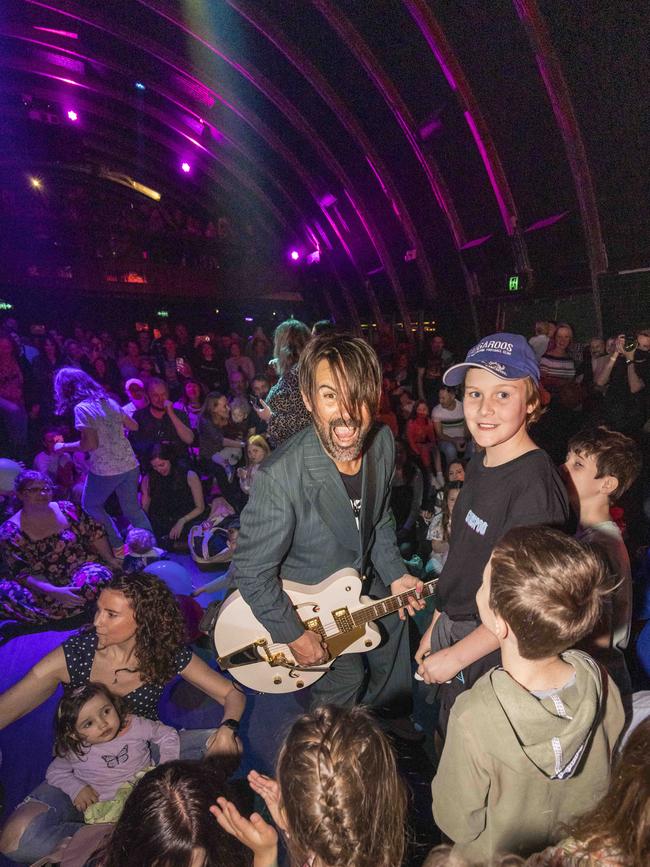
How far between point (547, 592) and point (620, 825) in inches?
19.8

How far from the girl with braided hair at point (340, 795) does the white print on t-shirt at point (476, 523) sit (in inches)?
32.3

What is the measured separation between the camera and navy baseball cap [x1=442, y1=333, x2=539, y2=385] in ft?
5.82

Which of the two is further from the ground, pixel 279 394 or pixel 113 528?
pixel 279 394

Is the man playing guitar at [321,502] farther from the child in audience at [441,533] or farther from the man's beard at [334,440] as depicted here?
the child in audience at [441,533]

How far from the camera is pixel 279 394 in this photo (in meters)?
3.55

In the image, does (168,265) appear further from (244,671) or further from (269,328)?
(244,671)

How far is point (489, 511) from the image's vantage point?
1.76m

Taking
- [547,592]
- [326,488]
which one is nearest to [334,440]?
[326,488]

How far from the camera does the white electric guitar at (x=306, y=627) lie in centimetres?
230

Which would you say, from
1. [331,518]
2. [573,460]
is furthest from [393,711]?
[573,460]

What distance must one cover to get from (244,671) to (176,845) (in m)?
1.04

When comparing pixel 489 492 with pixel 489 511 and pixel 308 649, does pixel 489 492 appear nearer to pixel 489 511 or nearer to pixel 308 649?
pixel 489 511

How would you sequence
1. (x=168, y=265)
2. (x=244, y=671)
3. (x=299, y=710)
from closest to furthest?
(x=244, y=671) → (x=299, y=710) → (x=168, y=265)

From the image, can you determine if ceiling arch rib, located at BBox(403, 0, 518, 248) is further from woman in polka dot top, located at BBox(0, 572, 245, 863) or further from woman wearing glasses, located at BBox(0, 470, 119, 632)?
woman in polka dot top, located at BBox(0, 572, 245, 863)
